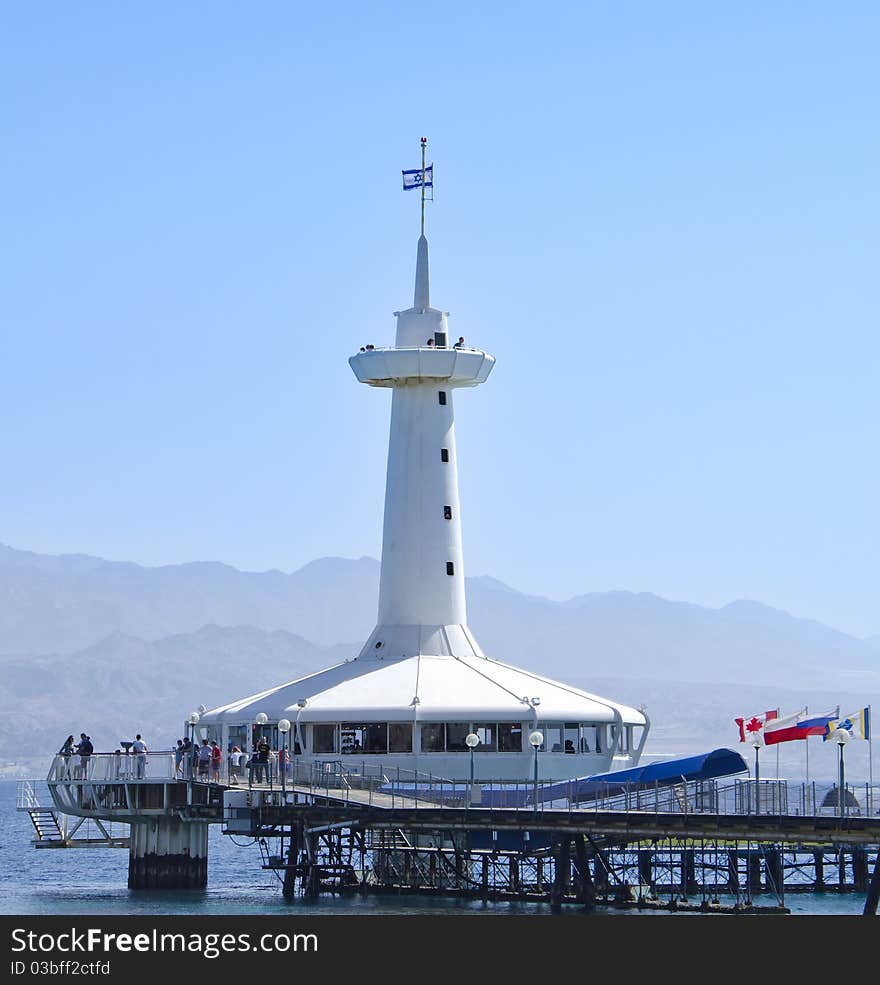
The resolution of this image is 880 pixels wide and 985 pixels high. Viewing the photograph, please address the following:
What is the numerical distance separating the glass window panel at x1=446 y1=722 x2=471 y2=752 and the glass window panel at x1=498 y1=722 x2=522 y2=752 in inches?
50.0

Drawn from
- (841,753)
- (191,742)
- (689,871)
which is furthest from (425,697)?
(841,753)

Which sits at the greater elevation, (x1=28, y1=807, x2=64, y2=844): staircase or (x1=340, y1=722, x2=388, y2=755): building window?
(x1=340, y1=722, x2=388, y2=755): building window

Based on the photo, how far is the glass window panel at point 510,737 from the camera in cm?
7962

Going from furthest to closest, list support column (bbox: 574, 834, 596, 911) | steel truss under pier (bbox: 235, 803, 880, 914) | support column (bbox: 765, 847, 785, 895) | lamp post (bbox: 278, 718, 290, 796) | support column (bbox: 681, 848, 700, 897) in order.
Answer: support column (bbox: 765, 847, 785, 895)
support column (bbox: 681, 848, 700, 897)
lamp post (bbox: 278, 718, 290, 796)
support column (bbox: 574, 834, 596, 911)
steel truss under pier (bbox: 235, 803, 880, 914)

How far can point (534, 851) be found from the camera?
74125mm

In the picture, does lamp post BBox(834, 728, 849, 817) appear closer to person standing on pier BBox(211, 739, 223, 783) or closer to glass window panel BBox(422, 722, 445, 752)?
glass window panel BBox(422, 722, 445, 752)

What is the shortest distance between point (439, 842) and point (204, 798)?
28.1 feet

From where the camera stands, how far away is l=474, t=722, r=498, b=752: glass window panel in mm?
79625

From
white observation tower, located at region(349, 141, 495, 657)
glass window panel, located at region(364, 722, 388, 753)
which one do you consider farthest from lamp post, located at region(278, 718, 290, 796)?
white observation tower, located at region(349, 141, 495, 657)

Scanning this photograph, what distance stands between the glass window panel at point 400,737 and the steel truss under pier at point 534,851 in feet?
10.7

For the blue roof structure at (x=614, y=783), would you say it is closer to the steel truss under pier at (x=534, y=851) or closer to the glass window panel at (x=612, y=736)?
the steel truss under pier at (x=534, y=851)

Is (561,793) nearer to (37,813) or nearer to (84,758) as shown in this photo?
(84,758)
